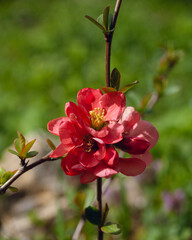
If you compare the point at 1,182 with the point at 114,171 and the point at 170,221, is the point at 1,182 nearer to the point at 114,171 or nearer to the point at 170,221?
the point at 114,171

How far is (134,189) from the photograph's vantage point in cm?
194

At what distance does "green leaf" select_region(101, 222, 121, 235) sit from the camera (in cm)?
65

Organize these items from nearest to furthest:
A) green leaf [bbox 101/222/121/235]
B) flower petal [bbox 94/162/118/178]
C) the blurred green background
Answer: flower petal [bbox 94/162/118/178] < green leaf [bbox 101/222/121/235] < the blurred green background

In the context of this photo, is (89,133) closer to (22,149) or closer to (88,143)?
(88,143)

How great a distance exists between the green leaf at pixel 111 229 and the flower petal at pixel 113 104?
24 cm

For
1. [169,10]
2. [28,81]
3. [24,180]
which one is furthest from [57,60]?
[169,10]

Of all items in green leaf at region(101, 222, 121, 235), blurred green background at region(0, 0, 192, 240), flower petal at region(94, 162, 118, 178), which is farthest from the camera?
blurred green background at region(0, 0, 192, 240)

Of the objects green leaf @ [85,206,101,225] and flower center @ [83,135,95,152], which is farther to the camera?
green leaf @ [85,206,101,225]

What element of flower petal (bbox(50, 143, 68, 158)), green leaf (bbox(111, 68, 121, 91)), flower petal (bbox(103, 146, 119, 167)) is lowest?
flower petal (bbox(103, 146, 119, 167))

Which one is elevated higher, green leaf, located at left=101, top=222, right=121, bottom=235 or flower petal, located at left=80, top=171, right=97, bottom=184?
flower petal, located at left=80, top=171, right=97, bottom=184

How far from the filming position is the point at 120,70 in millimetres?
2980

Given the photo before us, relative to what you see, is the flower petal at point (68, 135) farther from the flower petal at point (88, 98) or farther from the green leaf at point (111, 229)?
the green leaf at point (111, 229)

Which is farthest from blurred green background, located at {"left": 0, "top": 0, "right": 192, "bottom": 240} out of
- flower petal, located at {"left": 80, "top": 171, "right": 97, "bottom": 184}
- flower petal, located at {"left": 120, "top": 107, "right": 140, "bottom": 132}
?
flower petal, located at {"left": 80, "top": 171, "right": 97, "bottom": 184}

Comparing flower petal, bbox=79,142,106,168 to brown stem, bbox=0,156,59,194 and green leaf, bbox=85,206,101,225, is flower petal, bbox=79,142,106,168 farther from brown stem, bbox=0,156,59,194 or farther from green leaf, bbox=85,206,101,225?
green leaf, bbox=85,206,101,225
